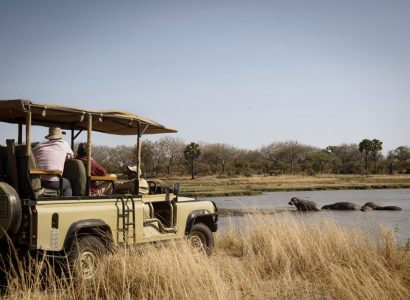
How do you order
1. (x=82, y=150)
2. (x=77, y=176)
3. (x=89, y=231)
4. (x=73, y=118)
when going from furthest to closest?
1. (x=82, y=150)
2. (x=73, y=118)
3. (x=77, y=176)
4. (x=89, y=231)

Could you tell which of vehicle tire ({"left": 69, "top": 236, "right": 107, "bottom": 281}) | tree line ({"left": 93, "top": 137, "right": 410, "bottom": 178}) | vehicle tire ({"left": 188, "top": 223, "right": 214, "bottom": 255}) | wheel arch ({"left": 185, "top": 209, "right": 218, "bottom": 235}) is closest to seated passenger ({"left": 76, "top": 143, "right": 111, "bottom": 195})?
vehicle tire ({"left": 69, "top": 236, "right": 107, "bottom": 281})

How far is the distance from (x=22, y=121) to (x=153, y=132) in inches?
92.0

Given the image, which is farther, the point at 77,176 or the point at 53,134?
the point at 53,134

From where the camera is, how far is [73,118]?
25.5ft

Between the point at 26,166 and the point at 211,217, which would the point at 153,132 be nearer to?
the point at 211,217

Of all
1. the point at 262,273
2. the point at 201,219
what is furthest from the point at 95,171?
the point at 262,273

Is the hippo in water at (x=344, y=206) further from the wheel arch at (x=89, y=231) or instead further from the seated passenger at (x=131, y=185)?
the wheel arch at (x=89, y=231)

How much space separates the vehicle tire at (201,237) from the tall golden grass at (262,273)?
0.30 meters

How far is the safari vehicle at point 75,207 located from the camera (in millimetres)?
5980

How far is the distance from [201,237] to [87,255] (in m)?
2.97

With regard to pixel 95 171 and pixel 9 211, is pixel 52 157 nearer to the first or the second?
pixel 95 171

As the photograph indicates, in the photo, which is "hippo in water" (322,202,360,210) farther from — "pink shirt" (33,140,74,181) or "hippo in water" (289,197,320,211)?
"pink shirt" (33,140,74,181)

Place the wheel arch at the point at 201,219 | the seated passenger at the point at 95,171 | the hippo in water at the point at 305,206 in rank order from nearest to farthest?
the seated passenger at the point at 95,171
the wheel arch at the point at 201,219
the hippo in water at the point at 305,206

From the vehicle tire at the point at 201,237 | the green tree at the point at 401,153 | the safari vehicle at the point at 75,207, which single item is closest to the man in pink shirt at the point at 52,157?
the safari vehicle at the point at 75,207
